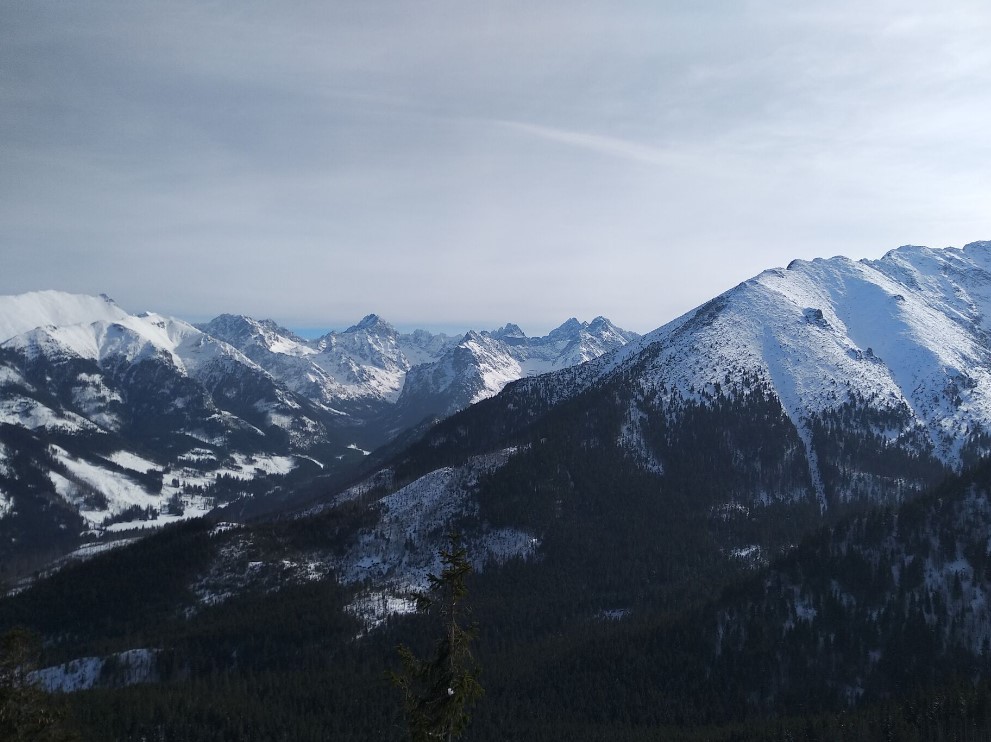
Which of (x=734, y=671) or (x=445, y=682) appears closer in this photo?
(x=445, y=682)

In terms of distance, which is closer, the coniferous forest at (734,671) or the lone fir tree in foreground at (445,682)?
the lone fir tree in foreground at (445,682)

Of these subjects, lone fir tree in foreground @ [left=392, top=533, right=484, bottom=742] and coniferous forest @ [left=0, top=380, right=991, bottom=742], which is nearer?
lone fir tree in foreground @ [left=392, top=533, right=484, bottom=742]

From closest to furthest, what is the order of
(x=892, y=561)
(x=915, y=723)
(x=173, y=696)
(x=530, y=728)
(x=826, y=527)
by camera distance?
(x=915, y=723) < (x=530, y=728) < (x=173, y=696) < (x=892, y=561) < (x=826, y=527)

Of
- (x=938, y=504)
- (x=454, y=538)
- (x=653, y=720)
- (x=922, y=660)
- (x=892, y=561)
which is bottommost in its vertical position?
(x=653, y=720)

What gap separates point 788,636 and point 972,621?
39592 millimetres

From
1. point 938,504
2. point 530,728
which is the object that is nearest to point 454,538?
point 530,728

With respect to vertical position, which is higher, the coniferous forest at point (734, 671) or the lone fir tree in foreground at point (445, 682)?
the lone fir tree in foreground at point (445, 682)

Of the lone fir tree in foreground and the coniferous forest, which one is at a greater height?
the lone fir tree in foreground

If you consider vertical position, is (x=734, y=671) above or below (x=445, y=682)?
below

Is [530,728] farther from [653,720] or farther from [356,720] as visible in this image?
[356,720]

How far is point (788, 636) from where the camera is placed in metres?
172

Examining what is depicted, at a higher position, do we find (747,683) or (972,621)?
(972,621)

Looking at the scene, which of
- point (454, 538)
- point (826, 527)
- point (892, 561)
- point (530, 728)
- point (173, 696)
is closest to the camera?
point (454, 538)

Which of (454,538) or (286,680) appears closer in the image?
(454,538)
